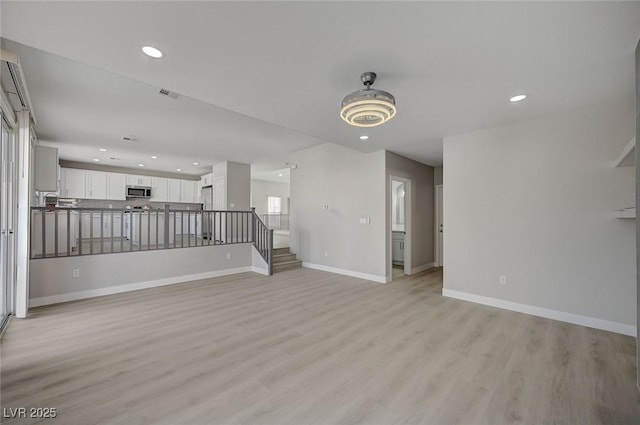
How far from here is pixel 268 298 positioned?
418cm

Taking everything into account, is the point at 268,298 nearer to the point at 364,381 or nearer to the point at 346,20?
the point at 364,381

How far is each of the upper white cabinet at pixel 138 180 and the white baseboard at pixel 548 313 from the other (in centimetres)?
956

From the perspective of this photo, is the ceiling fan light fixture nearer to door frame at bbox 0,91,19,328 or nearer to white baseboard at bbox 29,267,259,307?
door frame at bbox 0,91,19,328

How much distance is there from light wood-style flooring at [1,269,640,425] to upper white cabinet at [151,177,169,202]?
6.17 metres

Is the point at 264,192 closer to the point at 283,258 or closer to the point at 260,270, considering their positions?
the point at 283,258

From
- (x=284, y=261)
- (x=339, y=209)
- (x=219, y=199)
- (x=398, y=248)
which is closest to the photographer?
(x=339, y=209)

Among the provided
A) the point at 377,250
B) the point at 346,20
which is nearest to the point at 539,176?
the point at 377,250

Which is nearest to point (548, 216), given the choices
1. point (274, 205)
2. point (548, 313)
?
point (548, 313)

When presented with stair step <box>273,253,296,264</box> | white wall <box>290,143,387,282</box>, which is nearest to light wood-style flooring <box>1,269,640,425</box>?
white wall <box>290,143,387,282</box>

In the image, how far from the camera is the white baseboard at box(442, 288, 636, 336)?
3.02 meters

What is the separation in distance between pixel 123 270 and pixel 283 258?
10.5 ft

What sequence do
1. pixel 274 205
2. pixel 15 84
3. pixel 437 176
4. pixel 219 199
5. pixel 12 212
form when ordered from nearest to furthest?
pixel 15 84
pixel 12 212
pixel 437 176
pixel 219 199
pixel 274 205

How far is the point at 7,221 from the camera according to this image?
10.3 feet

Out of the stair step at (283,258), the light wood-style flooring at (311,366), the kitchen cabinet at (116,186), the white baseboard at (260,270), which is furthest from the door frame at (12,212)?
the kitchen cabinet at (116,186)
